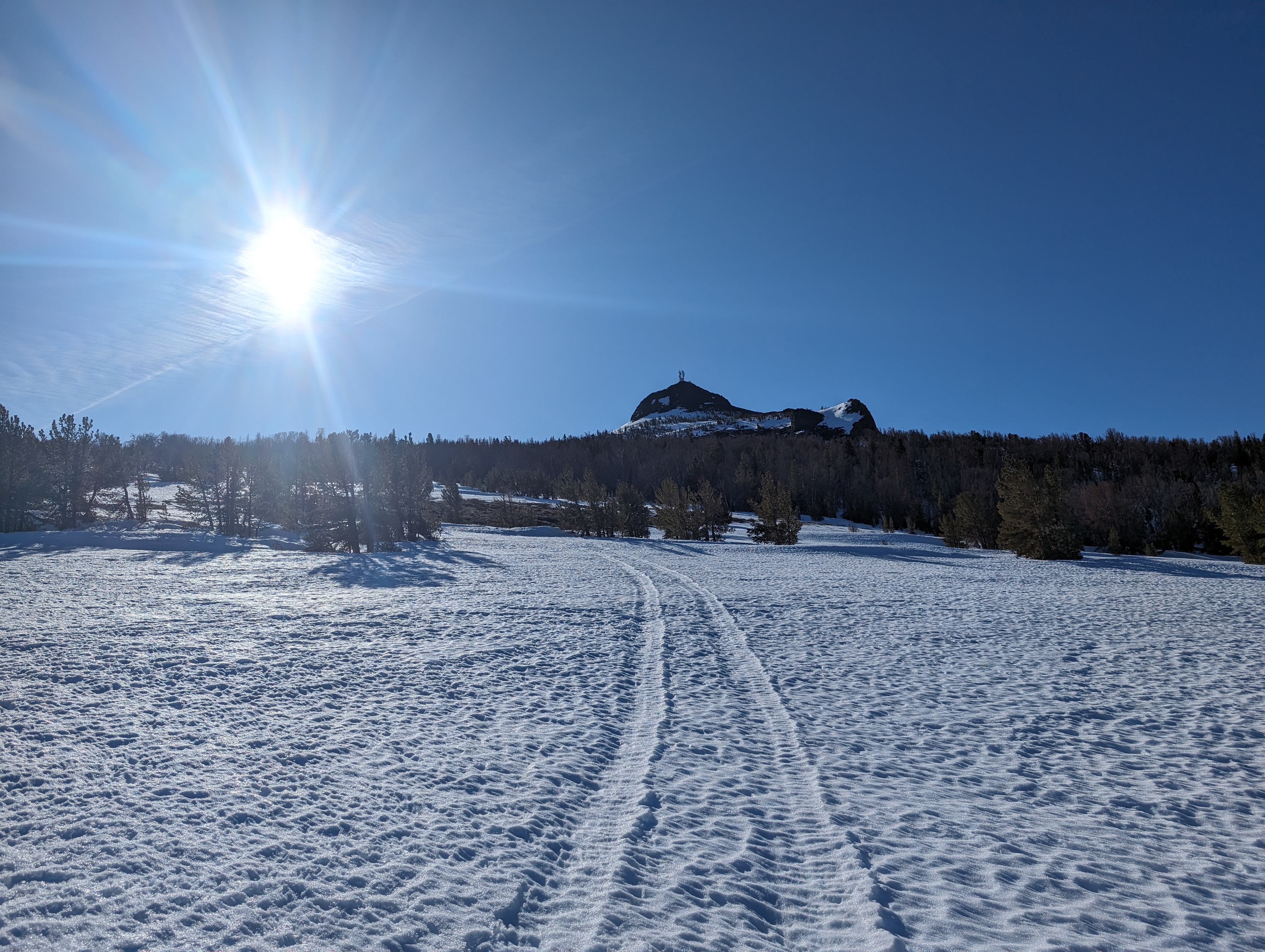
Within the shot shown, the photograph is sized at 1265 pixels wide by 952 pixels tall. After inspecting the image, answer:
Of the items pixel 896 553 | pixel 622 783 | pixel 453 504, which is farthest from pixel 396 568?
pixel 453 504

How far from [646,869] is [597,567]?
750 inches

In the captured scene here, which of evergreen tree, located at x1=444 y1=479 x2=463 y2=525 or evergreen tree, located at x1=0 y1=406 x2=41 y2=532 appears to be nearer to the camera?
evergreen tree, located at x1=0 y1=406 x2=41 y2=532

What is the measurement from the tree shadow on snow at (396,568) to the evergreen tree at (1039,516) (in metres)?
23.5

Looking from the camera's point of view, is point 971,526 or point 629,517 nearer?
point 971,526

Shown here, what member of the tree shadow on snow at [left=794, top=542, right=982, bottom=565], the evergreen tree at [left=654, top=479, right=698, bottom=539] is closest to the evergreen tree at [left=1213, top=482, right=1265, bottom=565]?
the tree shadow on snow at [left=794, top=542, right=982, bottom=565]

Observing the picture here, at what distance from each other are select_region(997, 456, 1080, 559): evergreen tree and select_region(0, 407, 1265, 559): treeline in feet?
0.26

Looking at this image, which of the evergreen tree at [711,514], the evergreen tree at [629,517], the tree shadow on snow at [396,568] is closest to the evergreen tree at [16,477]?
the tree shadow on snow at [396,568]

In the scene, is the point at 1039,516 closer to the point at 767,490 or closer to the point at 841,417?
the point at 767,490

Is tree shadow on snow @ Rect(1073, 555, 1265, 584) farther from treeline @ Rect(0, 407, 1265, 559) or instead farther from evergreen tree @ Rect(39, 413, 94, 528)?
evergreen tree @ Rect(39, 413, 94, 528)

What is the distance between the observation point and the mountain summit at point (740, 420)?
13612cm

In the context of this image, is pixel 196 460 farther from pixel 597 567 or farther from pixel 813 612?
pixel 813 612

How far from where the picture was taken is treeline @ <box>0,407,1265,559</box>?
3288 cm

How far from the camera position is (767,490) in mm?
42500

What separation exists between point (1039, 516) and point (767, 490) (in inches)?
685
